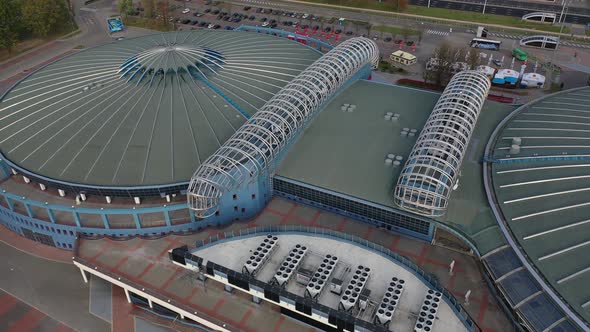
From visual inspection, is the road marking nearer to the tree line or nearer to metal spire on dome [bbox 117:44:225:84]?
metal spire on dome [bbox 117:44:225:84]

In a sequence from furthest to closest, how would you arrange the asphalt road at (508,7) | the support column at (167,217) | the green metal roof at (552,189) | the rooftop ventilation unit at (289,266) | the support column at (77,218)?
the asphalt road at (508,7) < the support column at (77,218) < the support column at (167,217) < the rooftop ventilation unit at (289,266) < the green metal roof at (552,189)

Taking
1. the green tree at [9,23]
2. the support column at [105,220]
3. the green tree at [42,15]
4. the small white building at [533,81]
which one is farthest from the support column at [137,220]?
the green tree at [42,15]

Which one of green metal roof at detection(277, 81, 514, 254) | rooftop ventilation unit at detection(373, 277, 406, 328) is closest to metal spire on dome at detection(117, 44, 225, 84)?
green metal roof at detection(277, 81, 514, 254)

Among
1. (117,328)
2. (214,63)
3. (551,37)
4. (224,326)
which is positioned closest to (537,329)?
(224,326)

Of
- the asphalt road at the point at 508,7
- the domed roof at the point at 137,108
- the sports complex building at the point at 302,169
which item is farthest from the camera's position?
the asphalt road at the point at 508,7

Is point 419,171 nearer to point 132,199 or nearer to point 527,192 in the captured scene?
point 527,192

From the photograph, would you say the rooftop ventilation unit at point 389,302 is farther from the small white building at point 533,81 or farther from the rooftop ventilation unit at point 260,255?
the small white building at point 533,81
